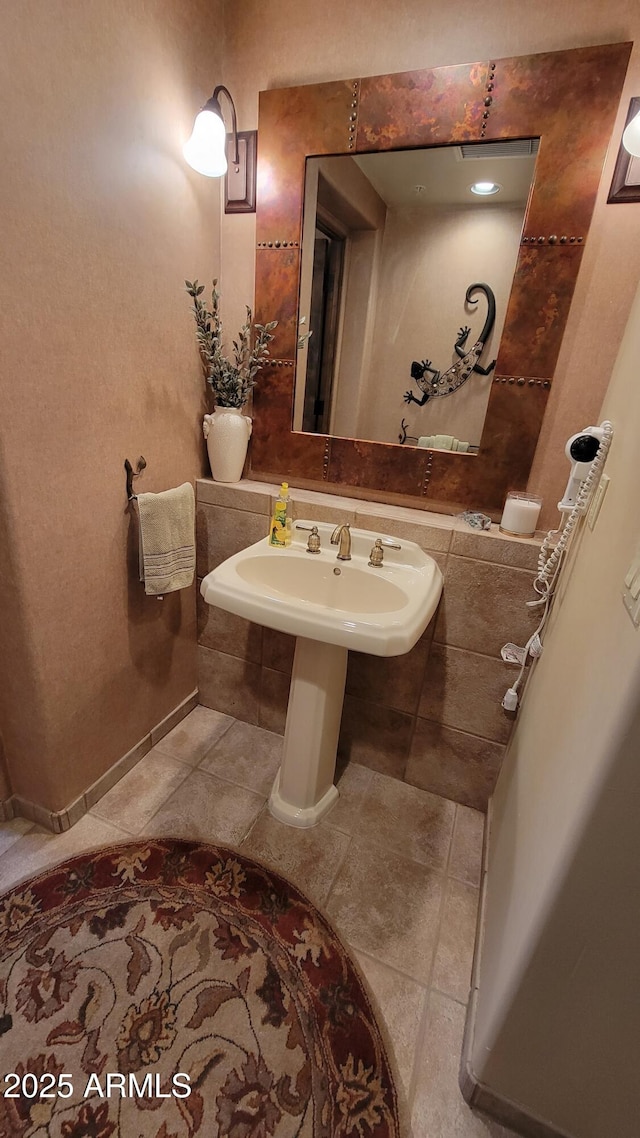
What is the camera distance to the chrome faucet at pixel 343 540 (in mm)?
1332

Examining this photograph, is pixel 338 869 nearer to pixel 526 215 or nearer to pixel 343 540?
pixel 343 540

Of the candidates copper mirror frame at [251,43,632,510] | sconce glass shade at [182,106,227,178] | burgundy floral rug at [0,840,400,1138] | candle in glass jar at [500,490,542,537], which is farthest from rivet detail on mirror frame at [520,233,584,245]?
burgundy floral rug at [0,840,400,1138]

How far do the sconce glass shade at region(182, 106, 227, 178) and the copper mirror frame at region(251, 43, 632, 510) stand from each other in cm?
20

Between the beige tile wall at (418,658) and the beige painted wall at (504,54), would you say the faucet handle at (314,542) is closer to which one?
the beige tile wall at (418,658)

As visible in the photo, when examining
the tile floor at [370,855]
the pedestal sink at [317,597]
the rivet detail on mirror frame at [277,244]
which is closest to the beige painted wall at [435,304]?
the rivet detail on mirror frame at [277,244]

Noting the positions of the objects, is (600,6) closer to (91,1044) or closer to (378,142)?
(378,142)

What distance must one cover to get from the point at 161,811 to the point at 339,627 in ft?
3.17

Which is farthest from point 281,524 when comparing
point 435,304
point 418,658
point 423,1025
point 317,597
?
point 423,1025

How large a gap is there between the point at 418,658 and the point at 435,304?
1041mm

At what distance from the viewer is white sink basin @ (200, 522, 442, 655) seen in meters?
0.98

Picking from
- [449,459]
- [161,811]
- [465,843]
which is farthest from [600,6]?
[161,811]

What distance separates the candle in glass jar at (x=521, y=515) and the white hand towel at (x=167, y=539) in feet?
3.16

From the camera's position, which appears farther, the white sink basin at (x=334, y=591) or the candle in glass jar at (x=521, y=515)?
the candle in glass jar at (x=521, y=515)

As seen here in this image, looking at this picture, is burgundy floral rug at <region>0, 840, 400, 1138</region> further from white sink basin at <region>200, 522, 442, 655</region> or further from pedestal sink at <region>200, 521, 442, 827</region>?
white sink basin at <region>200, 522, 442, 655</region>
